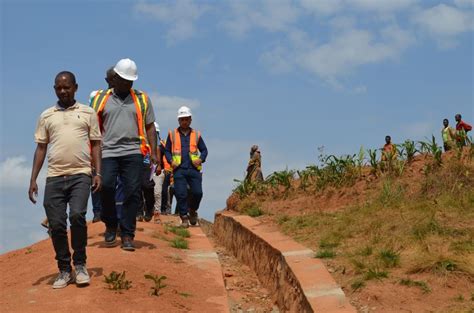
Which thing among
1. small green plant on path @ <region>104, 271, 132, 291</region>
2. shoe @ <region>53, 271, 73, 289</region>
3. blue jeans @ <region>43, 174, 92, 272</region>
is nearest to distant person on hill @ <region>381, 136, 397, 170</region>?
small green plant on path @ <region>104, 271, 132, 291</region>

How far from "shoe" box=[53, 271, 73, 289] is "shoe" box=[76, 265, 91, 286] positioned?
14cm

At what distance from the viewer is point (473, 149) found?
8.91 meters

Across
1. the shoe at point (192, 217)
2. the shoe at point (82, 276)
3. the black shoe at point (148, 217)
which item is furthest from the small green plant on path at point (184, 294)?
the black shoe at point (148, 217)

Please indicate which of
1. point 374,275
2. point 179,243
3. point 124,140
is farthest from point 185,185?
point 374,275

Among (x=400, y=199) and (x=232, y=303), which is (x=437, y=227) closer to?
(x=400, y=199)

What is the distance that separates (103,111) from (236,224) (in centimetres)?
360

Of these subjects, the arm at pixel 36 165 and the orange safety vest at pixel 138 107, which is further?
the orange safety vest at pixel 138 107

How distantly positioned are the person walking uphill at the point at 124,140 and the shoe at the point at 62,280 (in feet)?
4.28

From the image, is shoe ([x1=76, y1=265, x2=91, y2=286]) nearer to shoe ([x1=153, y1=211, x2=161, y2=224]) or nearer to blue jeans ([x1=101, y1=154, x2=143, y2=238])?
blue jeans ([x1=101, y1=154, x2=143, y2=238])

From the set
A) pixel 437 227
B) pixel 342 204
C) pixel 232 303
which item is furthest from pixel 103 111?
pixel 342 204

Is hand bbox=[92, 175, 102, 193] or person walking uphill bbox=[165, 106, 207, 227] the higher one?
person walking uphill bbox=[165, 106, 207, 227]

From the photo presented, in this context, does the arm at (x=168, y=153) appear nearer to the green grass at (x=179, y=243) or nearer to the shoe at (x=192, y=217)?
the shoe at (x=192, y=217)

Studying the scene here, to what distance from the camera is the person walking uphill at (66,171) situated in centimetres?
521

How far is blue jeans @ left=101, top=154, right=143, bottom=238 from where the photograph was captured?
252 inches
